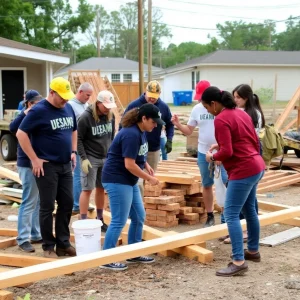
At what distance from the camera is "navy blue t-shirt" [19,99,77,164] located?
566 centimetres

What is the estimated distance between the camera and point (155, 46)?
9869cm

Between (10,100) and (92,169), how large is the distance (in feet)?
48.7

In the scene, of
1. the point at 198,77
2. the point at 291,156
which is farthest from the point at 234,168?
the point at 198,77

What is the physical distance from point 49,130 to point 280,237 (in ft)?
10.8

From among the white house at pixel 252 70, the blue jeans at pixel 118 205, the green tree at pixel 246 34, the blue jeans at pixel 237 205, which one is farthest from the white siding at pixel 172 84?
the blue jeans at pixel 237 205

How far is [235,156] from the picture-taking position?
5.25 metres

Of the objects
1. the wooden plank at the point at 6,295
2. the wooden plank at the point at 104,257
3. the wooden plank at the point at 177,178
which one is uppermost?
the wooden plank at the point at 177,178

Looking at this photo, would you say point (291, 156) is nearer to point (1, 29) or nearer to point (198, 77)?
point (1, 29)

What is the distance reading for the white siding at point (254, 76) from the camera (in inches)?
1839

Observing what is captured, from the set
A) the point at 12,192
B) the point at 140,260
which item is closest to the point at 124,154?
the point at 140,260

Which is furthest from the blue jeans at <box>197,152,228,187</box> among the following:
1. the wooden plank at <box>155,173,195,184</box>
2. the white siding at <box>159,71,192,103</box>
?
the white siding at <box>159,71,192,103</box>

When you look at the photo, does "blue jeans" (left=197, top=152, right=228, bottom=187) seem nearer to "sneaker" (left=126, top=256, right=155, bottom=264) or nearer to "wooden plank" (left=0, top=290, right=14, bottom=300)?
"sneaker" (left=126, top=256, right=155, bottom=264)

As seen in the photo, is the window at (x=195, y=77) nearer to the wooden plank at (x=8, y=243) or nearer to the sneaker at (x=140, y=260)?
the wooden plank at (x=8, y=243)

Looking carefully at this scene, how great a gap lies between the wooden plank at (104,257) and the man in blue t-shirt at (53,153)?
3.11 feet
